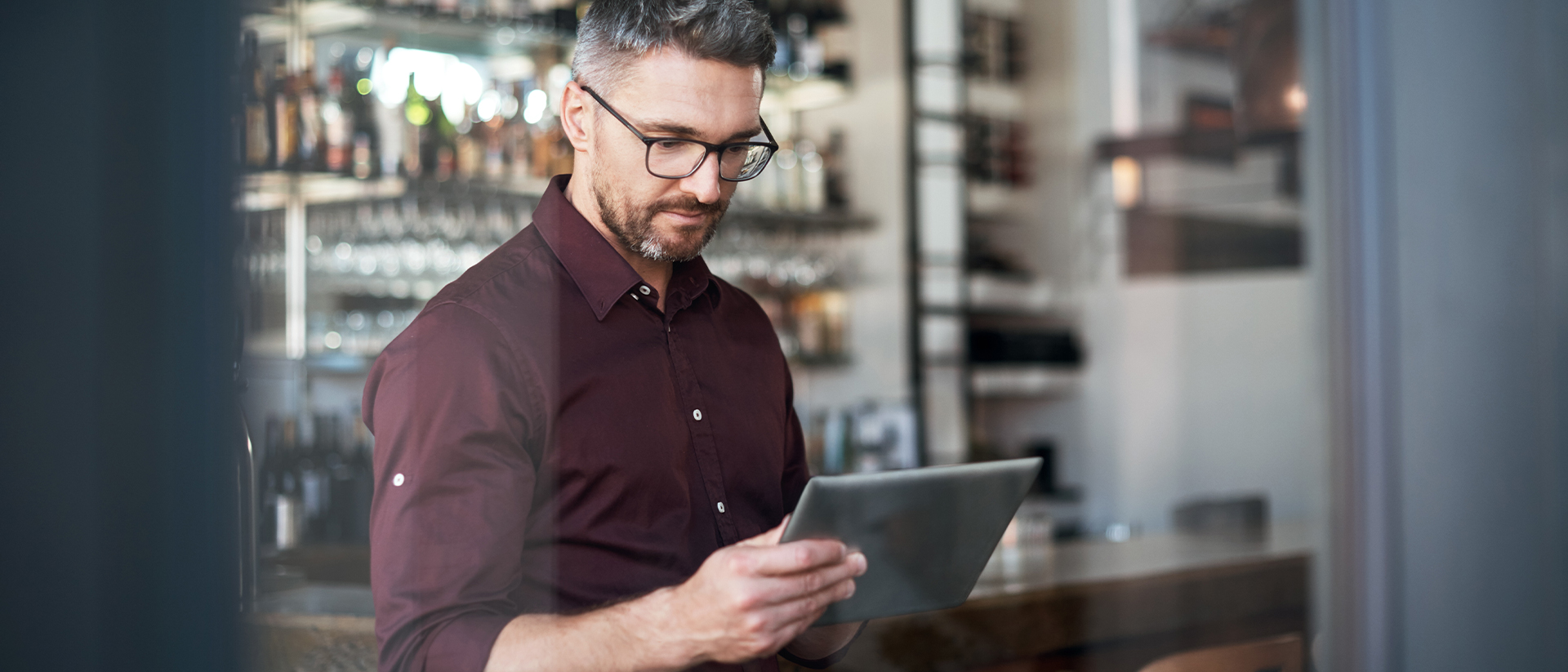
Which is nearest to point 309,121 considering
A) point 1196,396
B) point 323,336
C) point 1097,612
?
point 323,336

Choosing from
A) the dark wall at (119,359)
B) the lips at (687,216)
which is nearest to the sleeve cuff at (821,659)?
the lips at (687,216)

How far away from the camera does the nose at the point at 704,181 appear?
3.31 feet

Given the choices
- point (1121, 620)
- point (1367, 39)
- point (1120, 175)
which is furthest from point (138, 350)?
point (1120, 175)

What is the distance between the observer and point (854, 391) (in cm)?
400

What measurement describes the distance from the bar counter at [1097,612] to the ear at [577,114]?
53 centimetres

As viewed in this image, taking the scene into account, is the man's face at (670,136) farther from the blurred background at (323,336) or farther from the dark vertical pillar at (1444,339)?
the dark vertical pillar at (1444,339)

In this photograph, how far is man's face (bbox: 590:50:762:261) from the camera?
1.01 metres

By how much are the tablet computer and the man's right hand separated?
0.02 m

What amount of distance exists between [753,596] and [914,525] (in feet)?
0.54

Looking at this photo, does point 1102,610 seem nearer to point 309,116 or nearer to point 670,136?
point 670,136

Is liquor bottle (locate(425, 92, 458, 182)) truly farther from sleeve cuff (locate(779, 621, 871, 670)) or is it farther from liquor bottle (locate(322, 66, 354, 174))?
sleeve cuff (locate(779, 621, 871, 670))

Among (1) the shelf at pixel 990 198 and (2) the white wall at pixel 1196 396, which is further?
(1) the shelf at pixel 990 198

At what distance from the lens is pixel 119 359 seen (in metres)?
0.65

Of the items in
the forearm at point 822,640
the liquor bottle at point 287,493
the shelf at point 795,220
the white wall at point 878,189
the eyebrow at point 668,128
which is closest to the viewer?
the liquor bottle at point 287,493
